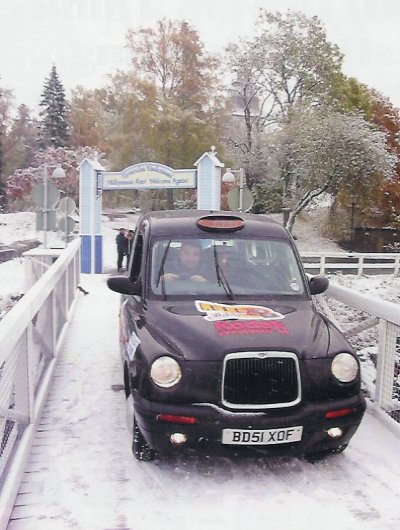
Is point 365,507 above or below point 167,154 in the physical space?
below

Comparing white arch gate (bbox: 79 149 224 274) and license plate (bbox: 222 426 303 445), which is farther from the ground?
white arch gate (bbox: 79 149 224 274)

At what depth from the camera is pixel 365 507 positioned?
3.86 m

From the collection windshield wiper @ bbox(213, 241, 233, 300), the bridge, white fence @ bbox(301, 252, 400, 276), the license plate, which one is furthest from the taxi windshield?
white fence @ bbox(301, 252, 400, 276)

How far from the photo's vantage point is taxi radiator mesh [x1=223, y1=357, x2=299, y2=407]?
4.00 metres

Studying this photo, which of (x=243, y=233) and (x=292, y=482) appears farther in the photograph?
(x=243, y=233)

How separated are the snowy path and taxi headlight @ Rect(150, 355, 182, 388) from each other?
2.37 feet

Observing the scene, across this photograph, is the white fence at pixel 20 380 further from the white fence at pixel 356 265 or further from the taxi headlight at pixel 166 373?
the white fence at pixel 356 265

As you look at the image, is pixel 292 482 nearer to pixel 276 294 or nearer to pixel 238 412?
pixel 238 412

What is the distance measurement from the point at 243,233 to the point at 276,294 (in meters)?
0.70

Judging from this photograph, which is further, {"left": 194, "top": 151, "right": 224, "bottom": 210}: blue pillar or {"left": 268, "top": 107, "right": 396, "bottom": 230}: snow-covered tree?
{"left": 268, "top": 107, "right": 396, "bottom": 230}: snow-covered tree

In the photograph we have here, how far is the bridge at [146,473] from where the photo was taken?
12.1ft

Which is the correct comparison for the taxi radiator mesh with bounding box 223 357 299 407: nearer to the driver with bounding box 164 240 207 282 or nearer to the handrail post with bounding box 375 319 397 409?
the driver with bounding box 164 240 207 282

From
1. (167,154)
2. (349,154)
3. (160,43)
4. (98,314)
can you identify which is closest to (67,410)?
A: (98,314)

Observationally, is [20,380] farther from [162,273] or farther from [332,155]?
[332,155]
